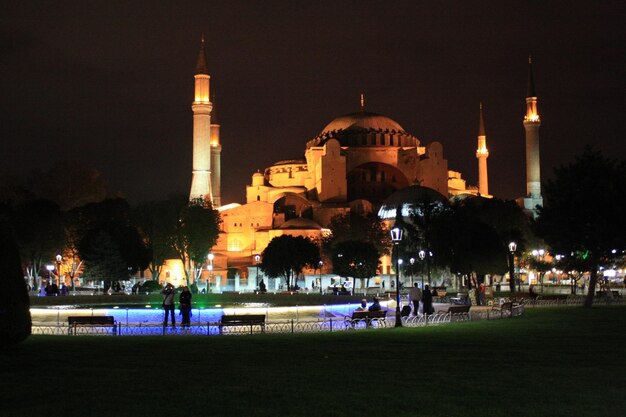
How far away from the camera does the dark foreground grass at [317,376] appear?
9156mm

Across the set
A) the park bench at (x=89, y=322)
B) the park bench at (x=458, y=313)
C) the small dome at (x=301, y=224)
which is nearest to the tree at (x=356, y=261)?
the small dome at (x=301, y=224)

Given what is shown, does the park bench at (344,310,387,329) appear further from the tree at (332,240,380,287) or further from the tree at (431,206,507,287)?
the tree at (332,240,380,287)

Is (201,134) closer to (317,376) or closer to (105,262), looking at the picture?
(105,262)

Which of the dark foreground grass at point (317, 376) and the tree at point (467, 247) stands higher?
the tree at point (467, 247)

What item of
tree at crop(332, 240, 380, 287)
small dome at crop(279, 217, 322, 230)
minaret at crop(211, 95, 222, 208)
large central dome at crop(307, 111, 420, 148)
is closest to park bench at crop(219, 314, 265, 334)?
tree at crop(332, 240, 380, 287)

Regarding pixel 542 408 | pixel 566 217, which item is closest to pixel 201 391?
pixel 542 408

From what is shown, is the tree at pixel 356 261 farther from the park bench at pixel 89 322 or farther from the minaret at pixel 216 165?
the park bench at pixel 89 322

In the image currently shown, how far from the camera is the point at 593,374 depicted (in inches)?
447

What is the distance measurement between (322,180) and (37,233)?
42.0 metres

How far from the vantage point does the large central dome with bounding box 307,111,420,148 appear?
99.7 meters

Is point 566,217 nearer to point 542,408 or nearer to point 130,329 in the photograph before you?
point 130,329

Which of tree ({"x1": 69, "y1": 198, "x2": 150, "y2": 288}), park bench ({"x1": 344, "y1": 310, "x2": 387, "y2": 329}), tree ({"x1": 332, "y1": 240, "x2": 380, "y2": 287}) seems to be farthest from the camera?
tree ({"x1": 332, "y1": 240, "x2": 380, "y2": 287})

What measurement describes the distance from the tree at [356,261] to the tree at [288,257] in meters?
2.47

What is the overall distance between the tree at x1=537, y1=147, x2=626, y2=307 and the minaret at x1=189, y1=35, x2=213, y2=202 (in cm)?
4566
